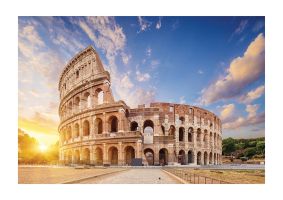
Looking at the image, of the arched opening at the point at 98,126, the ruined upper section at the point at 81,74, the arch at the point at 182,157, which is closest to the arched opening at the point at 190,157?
the arch at the point at 182,157

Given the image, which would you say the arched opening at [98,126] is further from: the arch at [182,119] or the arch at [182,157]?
the arch at [182,157]

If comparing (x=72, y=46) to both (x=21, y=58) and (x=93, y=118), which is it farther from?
(x=93, y=118)

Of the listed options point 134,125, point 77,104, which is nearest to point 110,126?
point 77,104

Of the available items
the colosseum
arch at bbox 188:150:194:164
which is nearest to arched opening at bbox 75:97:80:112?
the colosseum

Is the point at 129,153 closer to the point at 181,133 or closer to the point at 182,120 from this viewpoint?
the point at 182,120

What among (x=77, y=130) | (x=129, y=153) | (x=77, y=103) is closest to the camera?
(x=129, y=153)
